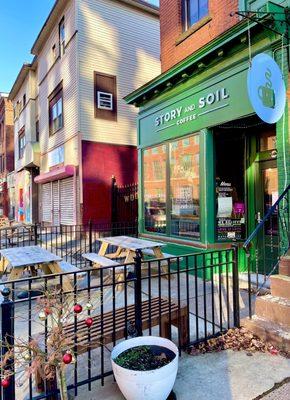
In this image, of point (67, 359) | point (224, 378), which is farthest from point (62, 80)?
point (67, 359)

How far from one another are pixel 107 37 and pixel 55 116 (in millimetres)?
4706

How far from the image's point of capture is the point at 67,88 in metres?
14.5

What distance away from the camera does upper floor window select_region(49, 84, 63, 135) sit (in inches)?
615

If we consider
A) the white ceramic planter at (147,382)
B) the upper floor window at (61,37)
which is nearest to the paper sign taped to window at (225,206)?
the white ceramic planter at (147,382)

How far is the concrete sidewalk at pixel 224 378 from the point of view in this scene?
2891mm

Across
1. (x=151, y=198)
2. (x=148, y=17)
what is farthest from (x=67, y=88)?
(x=151, y=198)

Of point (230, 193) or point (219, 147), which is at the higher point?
point (219, 147)

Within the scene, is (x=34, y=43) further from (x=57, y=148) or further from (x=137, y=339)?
(x=137, y=339)

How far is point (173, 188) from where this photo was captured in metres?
8.15

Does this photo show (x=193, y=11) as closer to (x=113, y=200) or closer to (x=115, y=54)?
(x=115, y=54)

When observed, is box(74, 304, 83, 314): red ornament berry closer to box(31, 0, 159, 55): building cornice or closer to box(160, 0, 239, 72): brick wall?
box(160, 0, 239, 72): brick wall

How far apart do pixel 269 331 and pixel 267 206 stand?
10.6 ft

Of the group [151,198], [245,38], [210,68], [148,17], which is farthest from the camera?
[148,17]

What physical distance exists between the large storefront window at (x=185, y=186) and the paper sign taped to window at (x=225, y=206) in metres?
0.53
